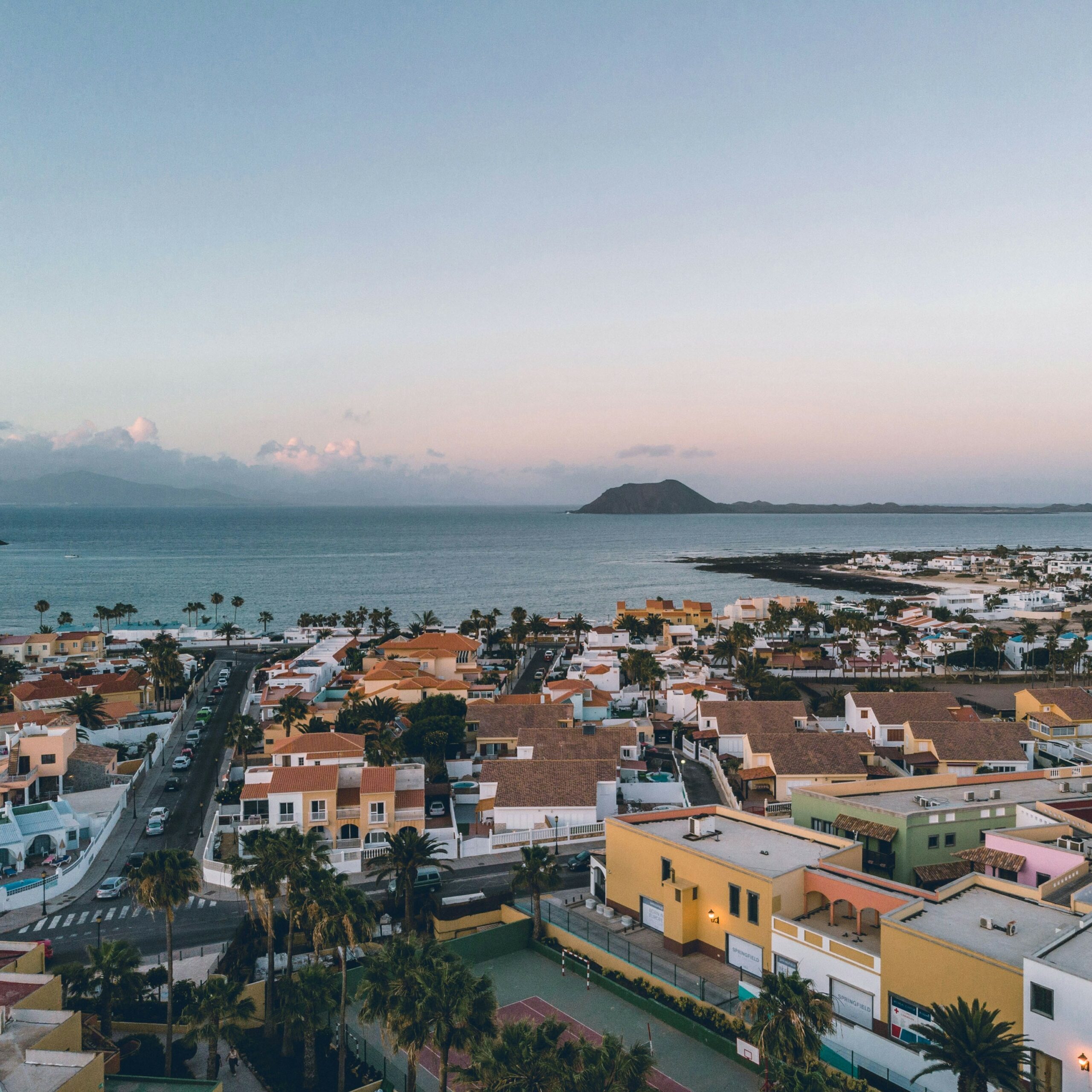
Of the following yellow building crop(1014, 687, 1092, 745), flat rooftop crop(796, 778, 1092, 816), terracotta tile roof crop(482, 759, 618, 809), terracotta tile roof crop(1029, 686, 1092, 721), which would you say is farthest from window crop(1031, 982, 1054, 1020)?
terracotta tile roof crop(1029, 686, 1092, 721)

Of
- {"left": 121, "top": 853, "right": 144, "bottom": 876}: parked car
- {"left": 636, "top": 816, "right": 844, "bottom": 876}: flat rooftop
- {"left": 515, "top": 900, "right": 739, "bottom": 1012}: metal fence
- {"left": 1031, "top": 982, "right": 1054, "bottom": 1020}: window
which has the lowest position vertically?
{"left": 121, "top": 853, "right": 144, "bottom": 876}: parked car

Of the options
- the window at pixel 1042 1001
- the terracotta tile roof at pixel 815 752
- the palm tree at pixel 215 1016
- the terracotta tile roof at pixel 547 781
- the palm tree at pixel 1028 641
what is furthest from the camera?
the palm tree at pixel 1028 641

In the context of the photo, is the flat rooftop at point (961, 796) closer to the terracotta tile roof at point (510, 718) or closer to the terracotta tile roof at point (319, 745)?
Answer: the terracotta tile roof at point (510, 718)

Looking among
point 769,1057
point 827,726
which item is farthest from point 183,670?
point 769,1057

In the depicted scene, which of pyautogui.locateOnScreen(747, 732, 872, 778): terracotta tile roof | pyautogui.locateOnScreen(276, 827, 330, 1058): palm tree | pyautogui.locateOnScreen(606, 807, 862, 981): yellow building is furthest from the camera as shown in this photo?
pyautogui.locateOnScreen(747, 732, 872, 778): terracotta tile roof

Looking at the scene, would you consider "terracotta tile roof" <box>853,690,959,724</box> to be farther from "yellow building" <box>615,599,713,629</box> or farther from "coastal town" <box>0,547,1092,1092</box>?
"yellow building" <box>615,599,713,629</box>

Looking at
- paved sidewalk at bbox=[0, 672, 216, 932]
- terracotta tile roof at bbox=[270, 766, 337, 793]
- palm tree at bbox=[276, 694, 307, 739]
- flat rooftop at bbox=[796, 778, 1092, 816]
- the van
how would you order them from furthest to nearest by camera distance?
palm tree at bbox=[276, 694, 307, 739] < terracotta tile roof at bbox=[270, 766, 337, 793] < the van < paved sidewalk at bbox=[0, 672, 216, 932] < flat rooftop at bbox=[796, 778, 1092, 816]

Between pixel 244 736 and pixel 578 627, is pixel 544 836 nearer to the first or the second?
pixel 244 736

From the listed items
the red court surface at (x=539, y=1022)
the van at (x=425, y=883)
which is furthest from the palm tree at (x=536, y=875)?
the van at (x=425, y=883)
